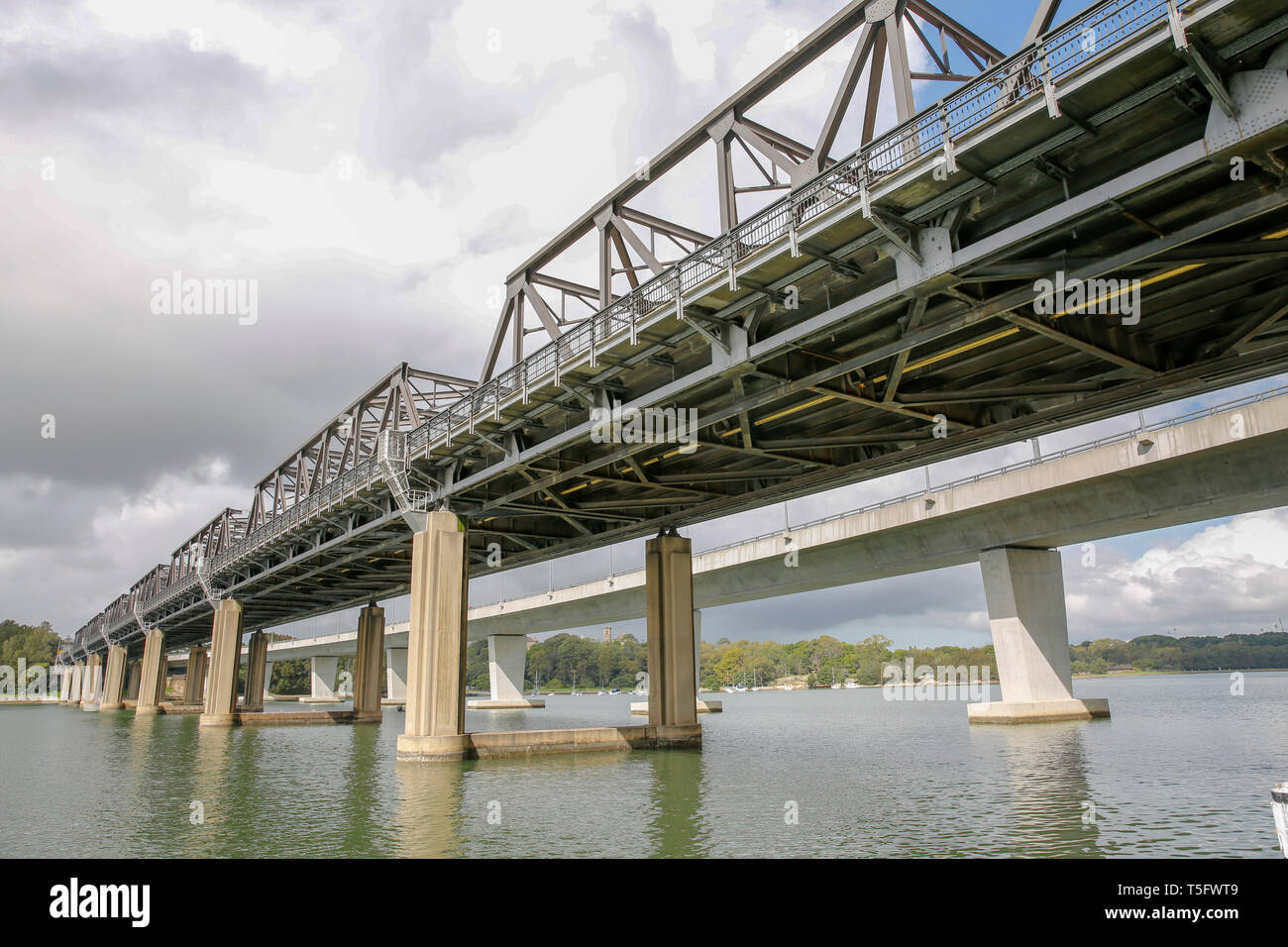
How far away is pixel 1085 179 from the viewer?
53.7ft

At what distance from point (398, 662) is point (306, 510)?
9661 cm

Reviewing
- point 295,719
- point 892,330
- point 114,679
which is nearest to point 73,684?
point 114,679

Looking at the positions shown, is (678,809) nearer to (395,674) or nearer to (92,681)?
(395,674)

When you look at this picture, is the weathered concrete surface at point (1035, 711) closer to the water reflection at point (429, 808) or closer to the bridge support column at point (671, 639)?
the bridge support column at point (671, 639)

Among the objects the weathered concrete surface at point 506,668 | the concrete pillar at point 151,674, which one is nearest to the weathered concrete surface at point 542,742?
the weathered concrete surface at point 506,668

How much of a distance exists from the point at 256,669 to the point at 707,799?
9470cm

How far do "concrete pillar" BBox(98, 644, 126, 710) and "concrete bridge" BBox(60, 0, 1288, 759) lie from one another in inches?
3902

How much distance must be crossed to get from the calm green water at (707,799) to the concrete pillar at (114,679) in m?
97.2

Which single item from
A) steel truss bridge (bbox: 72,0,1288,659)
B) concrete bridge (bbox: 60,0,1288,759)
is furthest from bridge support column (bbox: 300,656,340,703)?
steel truss bridge (bbox: 72,0,1288,659)

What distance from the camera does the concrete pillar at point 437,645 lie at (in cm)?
3612

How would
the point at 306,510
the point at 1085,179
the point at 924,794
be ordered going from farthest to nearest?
1. the point at 306,510
2. the point at 924,794
3. the point at 1085,179

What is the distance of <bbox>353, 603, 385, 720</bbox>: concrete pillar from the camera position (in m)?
75.9
